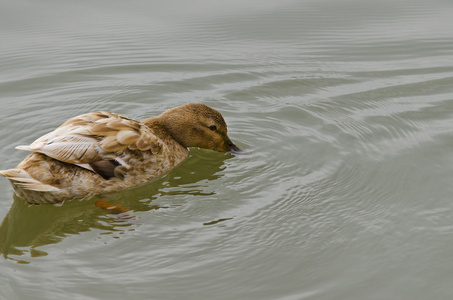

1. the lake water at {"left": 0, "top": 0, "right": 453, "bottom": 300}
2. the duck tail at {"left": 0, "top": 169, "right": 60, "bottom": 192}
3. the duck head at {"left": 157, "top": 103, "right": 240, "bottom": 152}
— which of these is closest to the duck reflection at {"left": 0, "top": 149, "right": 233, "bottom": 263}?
the lake water at {"left": 0, "top": 0, "right": 453, "bottom": 300}

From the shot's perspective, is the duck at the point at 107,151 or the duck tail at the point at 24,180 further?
the duck at the point at 107,151

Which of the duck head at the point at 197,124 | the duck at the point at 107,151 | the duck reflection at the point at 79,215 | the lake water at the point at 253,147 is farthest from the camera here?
the duck head at the point at 197,124

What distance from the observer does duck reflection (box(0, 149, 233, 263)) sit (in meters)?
6.18

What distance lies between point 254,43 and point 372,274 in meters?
6.00

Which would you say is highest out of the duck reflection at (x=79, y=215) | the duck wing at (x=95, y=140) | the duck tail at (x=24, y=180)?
the duck wing at (x=95, y=140)

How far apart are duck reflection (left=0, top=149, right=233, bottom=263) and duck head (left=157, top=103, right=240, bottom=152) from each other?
58 cm

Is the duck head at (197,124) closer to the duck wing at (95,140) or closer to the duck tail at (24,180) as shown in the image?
the duck wing at (95,140)

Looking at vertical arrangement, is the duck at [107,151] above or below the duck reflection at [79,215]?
above

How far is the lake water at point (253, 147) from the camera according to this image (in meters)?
5.62

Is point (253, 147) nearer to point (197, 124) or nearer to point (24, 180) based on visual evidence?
point (197, 124)

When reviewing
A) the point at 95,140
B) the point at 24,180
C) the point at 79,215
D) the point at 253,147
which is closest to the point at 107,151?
the point at 95,140

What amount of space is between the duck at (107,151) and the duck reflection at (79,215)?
0.35 feet

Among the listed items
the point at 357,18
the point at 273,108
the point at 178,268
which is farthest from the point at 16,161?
the point at 357,18

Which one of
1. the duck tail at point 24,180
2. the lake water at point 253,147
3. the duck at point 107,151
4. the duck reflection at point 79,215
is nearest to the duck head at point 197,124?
the duck at point 107,151
